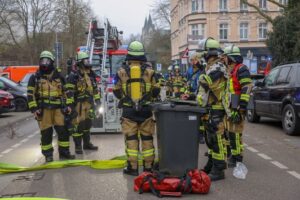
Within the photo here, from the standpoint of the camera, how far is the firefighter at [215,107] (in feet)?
22.7

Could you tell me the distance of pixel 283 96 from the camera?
12414 millimetres

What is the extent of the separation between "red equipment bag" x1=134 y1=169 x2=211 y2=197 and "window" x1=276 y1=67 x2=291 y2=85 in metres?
6.83

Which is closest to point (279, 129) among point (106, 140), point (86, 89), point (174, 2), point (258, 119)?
point (258, 119)

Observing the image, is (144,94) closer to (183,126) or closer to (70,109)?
(183,126)

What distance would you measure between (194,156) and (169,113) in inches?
26.5

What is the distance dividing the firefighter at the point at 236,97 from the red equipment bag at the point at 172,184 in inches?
52.3

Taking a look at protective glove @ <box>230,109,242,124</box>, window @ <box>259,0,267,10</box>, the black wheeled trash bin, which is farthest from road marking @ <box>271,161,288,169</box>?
window @ <box>259,0,267,10</box>

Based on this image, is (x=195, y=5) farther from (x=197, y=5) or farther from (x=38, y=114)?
(x=38, y=114)

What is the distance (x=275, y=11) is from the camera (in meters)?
63.2

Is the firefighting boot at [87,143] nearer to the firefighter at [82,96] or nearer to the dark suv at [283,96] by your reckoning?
the firefighter at [82,96]

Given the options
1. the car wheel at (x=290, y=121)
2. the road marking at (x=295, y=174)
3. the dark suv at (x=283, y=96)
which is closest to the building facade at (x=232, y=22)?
the dark suv at (x=283, y=96)

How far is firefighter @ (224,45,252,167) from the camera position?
743 centimetres

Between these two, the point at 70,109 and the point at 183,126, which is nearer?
the point at 183,126

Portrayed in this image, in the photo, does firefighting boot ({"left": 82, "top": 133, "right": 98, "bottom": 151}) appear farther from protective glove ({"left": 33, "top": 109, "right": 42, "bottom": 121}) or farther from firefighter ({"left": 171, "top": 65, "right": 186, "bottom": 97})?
firefighter ({"left": 171, "top": 65, "right": 186, "bottom": 97})
